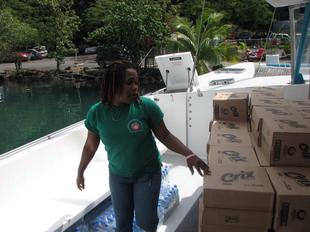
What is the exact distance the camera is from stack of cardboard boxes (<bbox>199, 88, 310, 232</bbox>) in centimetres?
167

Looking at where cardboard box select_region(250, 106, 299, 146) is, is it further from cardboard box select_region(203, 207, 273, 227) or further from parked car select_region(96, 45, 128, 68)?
parked car select_region(96, 45, 128, 68)

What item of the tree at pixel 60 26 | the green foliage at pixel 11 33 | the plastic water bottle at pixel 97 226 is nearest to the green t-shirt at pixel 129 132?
the plastic water bottle at pixel 97 226

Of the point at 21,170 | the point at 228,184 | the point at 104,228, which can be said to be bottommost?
the point at 104,228

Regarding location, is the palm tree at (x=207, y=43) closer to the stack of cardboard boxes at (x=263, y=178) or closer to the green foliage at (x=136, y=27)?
the green foliage at (x=136, y=27)

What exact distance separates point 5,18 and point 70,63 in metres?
5.91

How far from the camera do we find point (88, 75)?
22.5 meters

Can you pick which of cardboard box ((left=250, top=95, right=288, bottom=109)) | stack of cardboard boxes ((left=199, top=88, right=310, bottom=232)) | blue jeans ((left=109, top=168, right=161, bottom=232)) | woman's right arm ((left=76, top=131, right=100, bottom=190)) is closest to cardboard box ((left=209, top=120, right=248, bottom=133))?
cardboard box ((left=250, top=95, right=288, bottom=109))

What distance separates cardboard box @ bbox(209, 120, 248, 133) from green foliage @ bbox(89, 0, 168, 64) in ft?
58.4

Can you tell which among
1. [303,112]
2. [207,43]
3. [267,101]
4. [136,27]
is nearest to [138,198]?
[303,112]

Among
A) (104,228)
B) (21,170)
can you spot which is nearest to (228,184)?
(104,228)

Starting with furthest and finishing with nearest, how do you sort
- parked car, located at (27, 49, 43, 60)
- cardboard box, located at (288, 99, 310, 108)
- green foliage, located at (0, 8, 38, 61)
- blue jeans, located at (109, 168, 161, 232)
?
1. parked car, located at (27, 49, 43, 60)
2. green foliage, located at (0, 8, 38, 61)
3. cardboard box, located at (288, 99, 310, 108)
4. blue jeans, located at (109, 168, 161, 232)

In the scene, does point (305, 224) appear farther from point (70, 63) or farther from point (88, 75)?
point (70, 63)

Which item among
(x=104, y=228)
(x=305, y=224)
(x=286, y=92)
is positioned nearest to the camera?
(x=305, y=224)

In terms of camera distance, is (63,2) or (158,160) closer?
(158,160)
